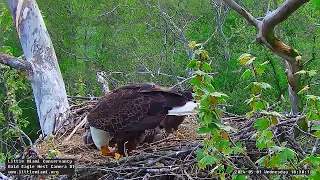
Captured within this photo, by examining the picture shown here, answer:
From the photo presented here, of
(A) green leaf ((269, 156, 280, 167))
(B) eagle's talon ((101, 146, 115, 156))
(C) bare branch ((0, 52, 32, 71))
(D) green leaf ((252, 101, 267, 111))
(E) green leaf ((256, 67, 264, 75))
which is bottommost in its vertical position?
(B) eagle's talon ((101, 146, 115, 156))

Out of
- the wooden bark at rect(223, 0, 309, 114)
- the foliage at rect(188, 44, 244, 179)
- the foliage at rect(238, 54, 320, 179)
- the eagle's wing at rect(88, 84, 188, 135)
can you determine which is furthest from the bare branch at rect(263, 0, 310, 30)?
the eagle's wing at rect(88, 84, 188, 135)

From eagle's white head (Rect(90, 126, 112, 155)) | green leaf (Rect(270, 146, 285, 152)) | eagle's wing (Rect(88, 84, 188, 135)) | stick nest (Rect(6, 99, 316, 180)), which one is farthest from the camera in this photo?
eagle's white head (Rect(90, 126, 112, 155))

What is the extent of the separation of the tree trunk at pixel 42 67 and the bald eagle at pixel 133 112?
104 cm

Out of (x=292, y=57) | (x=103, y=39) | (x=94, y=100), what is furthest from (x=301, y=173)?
(x=103, y=39)

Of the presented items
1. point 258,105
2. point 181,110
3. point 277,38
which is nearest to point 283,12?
point 277,38

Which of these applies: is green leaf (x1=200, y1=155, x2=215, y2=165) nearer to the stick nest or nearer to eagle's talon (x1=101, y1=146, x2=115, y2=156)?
the stick nest

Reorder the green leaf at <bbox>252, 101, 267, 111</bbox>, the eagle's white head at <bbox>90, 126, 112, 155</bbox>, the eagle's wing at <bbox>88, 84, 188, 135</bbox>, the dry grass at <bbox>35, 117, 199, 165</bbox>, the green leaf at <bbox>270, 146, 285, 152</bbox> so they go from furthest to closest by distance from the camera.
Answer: the dry grass at <bbox>35, 117, 199, 165</bbox> → the eagle's white head at <bbox>90, 126, 112, 155</bbox> → the eagle's wing at <bbox>88, 84, 188, 135</bbox> → the green leaf at <bbox>252, 101, 267, 111</bbox> → the green leaf at <bbox>270, 146, 285, 152</bbox>

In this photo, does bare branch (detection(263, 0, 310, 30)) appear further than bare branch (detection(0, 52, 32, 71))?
No

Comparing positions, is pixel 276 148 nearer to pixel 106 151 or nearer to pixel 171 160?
pixel 171 160

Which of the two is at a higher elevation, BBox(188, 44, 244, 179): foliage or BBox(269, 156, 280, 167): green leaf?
BBox(188, 44, 244, 179): foliage

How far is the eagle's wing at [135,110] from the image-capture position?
4301mm

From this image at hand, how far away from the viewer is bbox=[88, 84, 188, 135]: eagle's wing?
169 inches

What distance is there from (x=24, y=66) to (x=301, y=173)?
12.5 ft

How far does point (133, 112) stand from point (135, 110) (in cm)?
3
